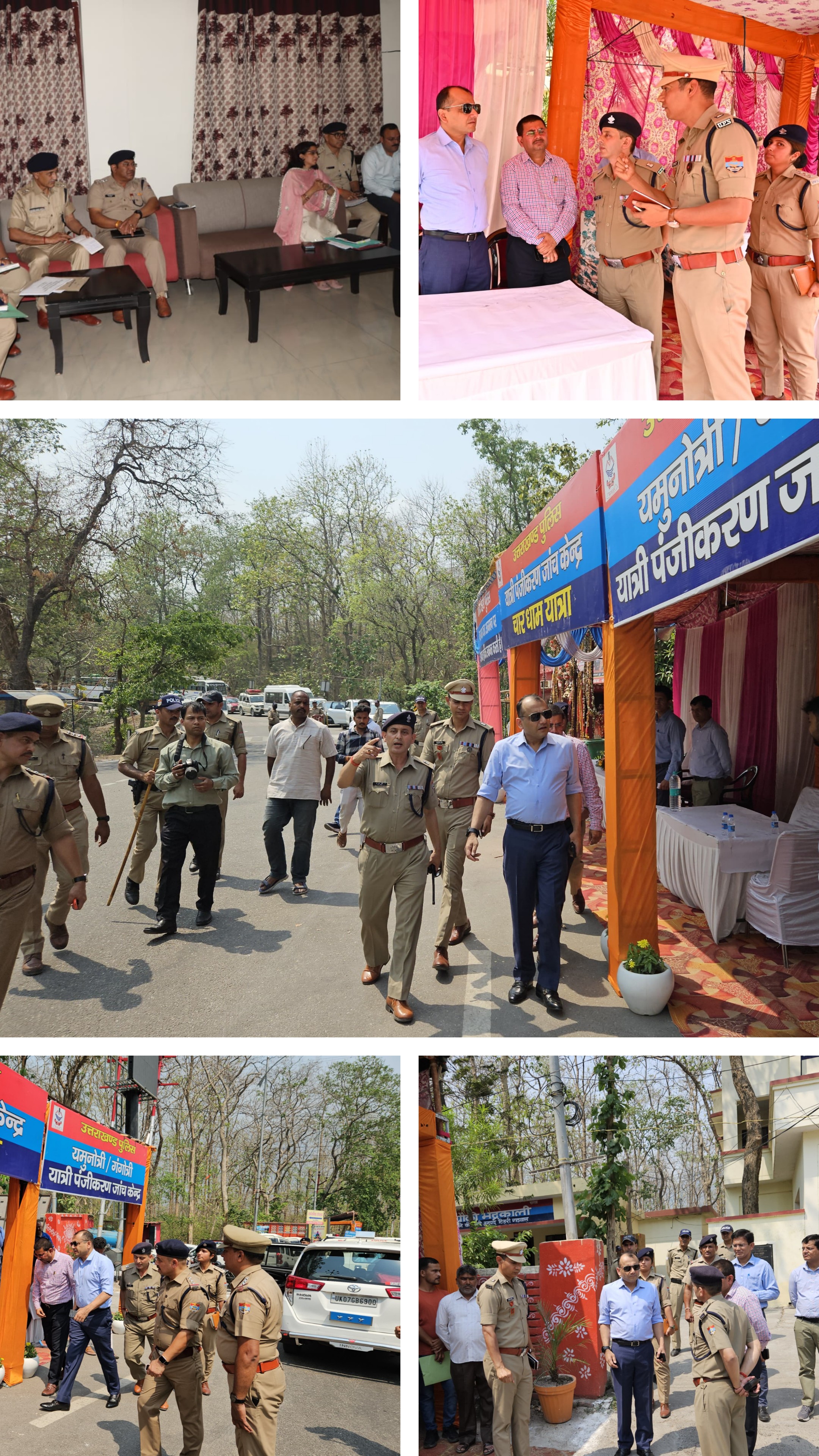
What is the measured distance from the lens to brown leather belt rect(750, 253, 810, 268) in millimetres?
4742

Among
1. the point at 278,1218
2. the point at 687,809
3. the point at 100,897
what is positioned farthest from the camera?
the point at 278,1218

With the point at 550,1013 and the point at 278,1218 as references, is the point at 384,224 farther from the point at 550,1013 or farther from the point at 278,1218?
the point at 278,1218

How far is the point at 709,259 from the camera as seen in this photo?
13.6 feet

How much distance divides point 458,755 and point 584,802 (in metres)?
0.91

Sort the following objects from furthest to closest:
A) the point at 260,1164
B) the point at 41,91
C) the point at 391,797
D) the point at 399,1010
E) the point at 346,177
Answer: the point at 260,1164
the point at 41,91
the point at 346,177
the point at 391,797
the point at 399,1010

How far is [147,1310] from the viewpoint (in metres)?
3.94

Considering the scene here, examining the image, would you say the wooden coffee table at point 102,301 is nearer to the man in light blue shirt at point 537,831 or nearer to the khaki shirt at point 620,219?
the khaki shirt at point 620,219

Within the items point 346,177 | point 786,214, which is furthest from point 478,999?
point 346,177

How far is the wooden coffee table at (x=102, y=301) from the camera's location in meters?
5.26

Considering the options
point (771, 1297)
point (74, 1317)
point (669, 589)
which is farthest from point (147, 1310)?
point (669, 589)

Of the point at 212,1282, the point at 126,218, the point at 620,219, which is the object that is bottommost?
the point at 212,1282

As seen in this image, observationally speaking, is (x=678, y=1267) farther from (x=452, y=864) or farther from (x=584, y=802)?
(x=452, y=864)

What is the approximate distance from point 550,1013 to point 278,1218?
9.10 meters

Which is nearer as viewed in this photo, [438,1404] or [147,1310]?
[147,1310]
